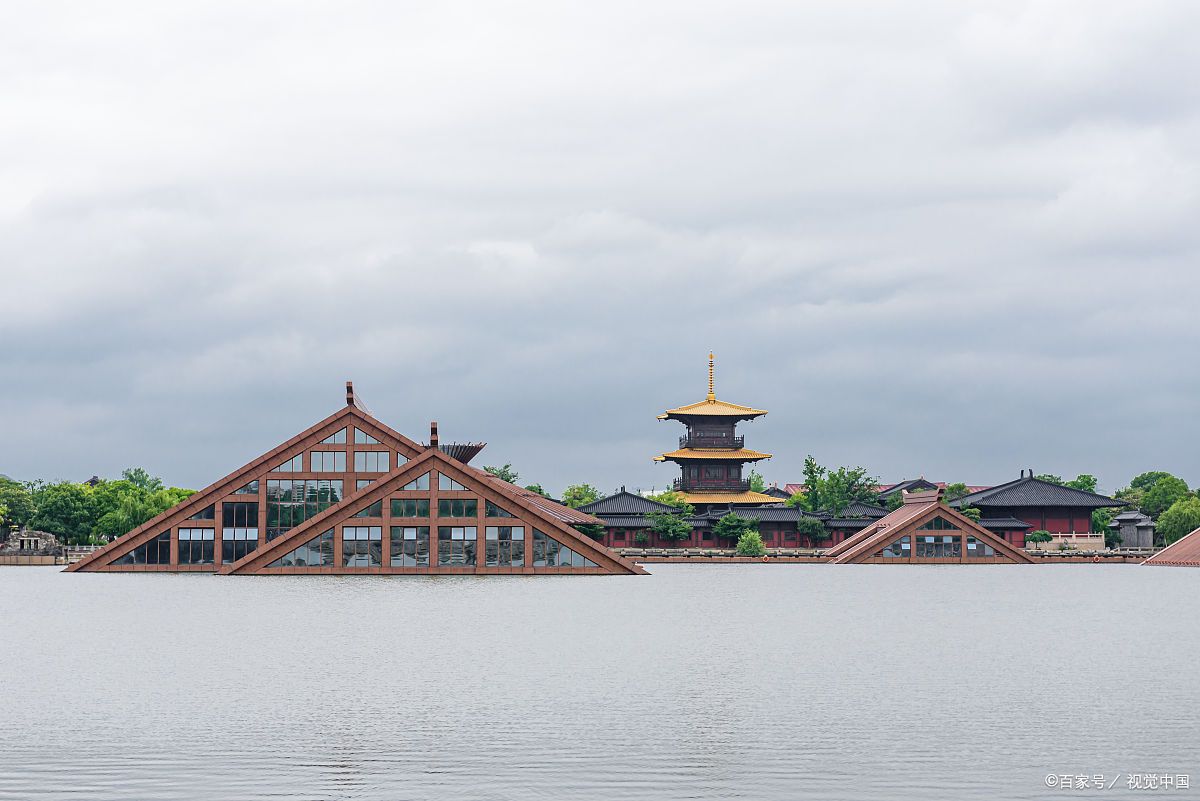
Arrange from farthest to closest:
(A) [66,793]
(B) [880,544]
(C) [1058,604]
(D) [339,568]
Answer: (B) [880,544] < (D) [339,568] < (C) [1058,604] < (A) [66,793]

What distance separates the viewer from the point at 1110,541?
15412 cm

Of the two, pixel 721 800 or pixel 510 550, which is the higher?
pixel 510 550

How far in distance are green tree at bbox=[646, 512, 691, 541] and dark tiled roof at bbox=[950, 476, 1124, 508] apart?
1184 inches

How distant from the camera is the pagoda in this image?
172 meters

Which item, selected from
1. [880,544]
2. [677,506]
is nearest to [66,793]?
[880,544]

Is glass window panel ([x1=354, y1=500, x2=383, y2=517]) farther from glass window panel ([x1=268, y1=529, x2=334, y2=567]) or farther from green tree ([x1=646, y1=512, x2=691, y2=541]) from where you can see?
green tree ([x1=646, y1=512, x2=691, y2=541])

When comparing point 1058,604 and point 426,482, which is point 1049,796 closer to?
point 1058,604

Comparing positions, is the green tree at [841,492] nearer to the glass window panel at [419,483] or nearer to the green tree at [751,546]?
the green tree at [751,546]

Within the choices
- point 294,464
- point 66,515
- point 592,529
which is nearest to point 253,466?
point 294,464

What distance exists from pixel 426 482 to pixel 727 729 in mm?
68442

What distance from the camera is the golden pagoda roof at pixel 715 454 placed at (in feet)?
563

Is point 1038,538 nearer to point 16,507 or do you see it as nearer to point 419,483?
point 419,483

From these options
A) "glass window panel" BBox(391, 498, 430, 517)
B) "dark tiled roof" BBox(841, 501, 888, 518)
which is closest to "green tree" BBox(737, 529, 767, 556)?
"dark tiled roof" BBox(841, 501, 888, 518)

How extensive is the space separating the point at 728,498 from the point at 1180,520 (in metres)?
49.9
